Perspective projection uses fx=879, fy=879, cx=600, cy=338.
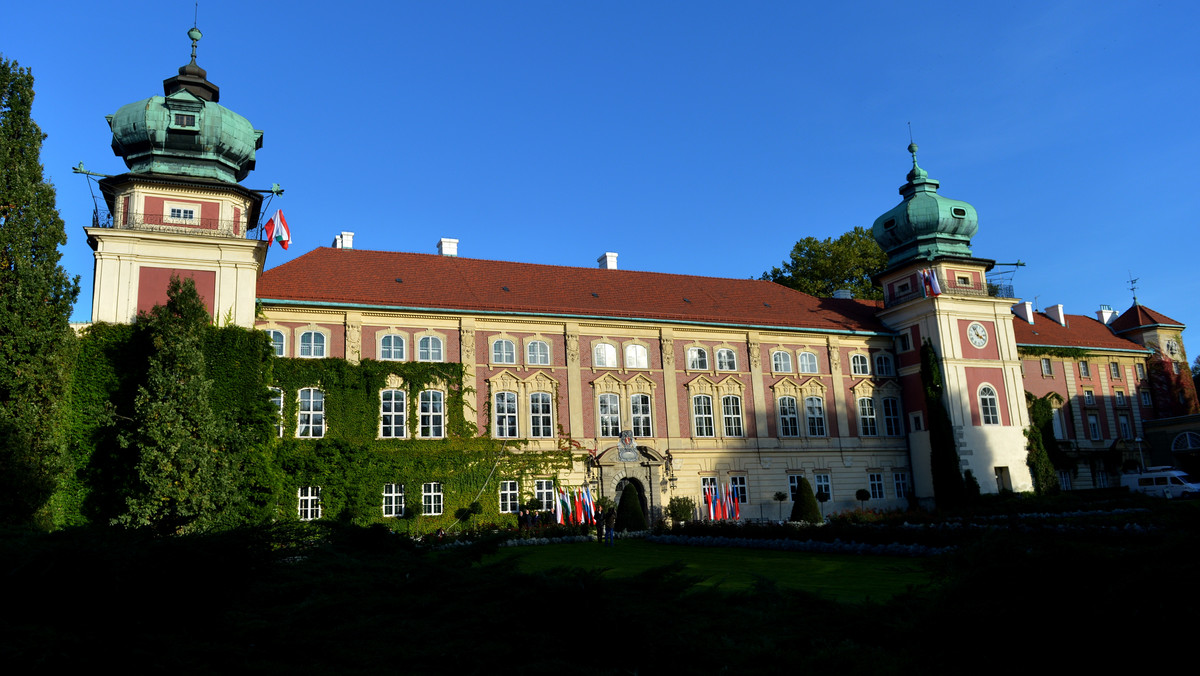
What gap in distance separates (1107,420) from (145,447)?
49.3m

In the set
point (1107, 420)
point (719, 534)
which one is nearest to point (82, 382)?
point (719, 534)

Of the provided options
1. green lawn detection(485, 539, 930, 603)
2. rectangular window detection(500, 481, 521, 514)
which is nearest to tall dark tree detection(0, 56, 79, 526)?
green lawn detection(485, 539, 930, 603)

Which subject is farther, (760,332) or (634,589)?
(760,332)

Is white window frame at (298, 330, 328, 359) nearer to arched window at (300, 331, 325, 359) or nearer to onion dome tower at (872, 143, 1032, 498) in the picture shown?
arched window at (300, 331, 325, 359)

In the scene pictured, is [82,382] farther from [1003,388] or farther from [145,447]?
[1003,388]

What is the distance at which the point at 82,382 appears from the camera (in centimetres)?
2606

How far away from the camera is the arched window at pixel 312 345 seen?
105ft

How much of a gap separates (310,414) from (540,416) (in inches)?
345

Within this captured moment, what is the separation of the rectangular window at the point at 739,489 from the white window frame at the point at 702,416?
2.17m

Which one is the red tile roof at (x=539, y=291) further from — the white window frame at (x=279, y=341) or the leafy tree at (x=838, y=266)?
the leafy tree at (x=838, y=266)

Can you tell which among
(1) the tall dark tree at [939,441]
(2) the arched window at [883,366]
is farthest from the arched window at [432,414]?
(1) the tall dark tree at [939,441]

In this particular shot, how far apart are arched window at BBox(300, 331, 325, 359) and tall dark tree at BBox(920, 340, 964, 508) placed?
1042 inches

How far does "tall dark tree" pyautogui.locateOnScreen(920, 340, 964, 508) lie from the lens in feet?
128

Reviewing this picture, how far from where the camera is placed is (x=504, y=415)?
34.4 metres
